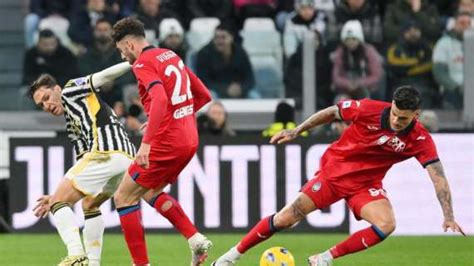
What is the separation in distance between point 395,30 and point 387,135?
809 cm

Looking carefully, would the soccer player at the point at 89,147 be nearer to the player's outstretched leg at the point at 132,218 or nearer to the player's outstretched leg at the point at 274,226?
the player's outstretched leg at the point at 132,218

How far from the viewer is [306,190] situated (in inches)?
439

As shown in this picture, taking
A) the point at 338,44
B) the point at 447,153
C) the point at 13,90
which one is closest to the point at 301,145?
the point at 447,153

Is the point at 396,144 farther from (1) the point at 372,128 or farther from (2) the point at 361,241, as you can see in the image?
(2) the point at 361,241

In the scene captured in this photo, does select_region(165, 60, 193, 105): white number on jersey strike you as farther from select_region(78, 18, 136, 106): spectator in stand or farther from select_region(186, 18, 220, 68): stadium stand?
select_region(186, 18, 220, 68): stadium stand

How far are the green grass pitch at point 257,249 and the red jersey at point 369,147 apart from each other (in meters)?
1.51

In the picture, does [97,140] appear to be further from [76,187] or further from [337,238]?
[337,238]

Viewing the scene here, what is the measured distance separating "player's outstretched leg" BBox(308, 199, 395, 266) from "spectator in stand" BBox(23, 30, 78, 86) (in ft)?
27.1

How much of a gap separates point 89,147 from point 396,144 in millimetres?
2416

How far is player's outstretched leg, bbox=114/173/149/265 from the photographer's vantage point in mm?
10906

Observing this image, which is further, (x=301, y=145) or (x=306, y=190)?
(x=301, y=145)

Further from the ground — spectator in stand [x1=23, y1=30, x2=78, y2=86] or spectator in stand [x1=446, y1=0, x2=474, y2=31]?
Result: spectator in stand [x1=446, y1=0, x2=474, y2=31]

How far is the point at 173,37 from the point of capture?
18469 mm

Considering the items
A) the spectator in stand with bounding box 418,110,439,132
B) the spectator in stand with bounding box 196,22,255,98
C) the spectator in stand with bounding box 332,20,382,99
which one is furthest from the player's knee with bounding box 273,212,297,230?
the spectator in stand with bounding box 196,22,255,98
